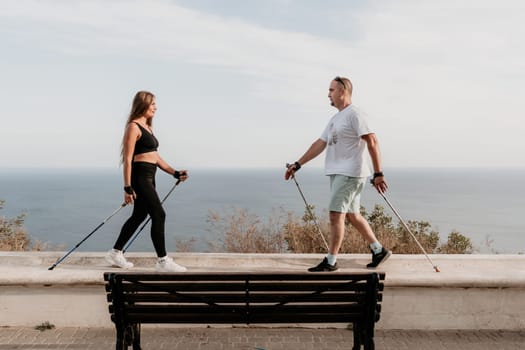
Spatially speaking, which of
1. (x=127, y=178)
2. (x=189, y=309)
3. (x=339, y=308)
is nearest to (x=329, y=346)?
(x=339, y=308)

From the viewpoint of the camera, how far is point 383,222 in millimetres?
8633

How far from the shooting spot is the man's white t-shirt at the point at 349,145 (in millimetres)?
4371

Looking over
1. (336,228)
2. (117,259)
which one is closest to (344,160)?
(336,228)

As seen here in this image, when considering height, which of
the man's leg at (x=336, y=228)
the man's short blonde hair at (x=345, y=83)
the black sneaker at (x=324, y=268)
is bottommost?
the black sneaker at (x=324, y=268)

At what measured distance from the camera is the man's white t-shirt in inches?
172

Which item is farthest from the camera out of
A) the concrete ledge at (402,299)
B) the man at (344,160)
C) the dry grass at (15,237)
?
the dry grass at (15,237)

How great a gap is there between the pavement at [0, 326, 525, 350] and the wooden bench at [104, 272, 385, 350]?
806mm

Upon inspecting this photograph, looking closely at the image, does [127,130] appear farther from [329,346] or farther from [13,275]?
[329,346]

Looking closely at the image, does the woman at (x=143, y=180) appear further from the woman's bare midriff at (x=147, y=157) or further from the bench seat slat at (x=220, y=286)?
the bench seat slat at (x=220, y=286)

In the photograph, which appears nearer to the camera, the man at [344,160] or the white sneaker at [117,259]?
the man at [344,160]

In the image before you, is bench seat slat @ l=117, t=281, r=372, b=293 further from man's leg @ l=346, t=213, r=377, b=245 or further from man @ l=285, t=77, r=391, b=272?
man's leg @ l=346, t=213, r=377, b=245

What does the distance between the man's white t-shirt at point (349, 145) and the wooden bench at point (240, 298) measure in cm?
154

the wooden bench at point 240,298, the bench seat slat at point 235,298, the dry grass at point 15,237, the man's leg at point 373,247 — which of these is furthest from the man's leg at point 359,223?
the dry grass at point 15,237

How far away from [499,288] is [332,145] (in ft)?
6.49
